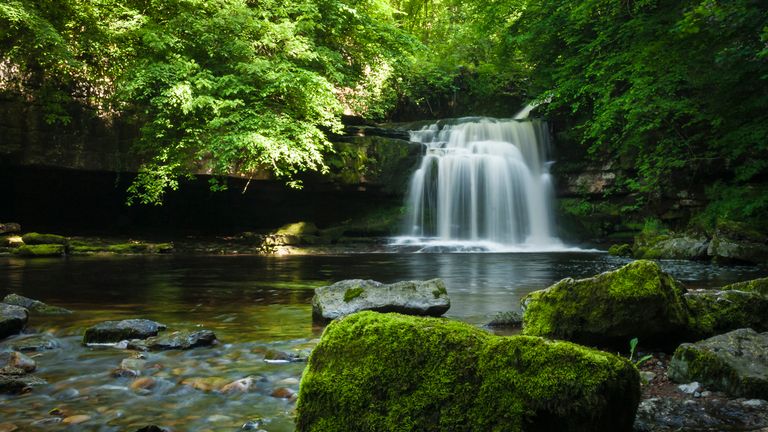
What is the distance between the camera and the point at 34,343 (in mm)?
5195

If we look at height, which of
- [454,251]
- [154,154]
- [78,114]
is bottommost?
[454,251]

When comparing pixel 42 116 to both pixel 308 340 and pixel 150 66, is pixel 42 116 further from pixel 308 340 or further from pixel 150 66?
pixel 308 340

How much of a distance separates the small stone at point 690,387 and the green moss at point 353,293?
143 inches

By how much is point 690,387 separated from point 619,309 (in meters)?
0.93

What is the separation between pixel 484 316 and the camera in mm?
6719

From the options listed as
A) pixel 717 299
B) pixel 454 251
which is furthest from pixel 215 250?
pixel 717 299

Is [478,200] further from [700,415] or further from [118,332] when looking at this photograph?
[700,415]

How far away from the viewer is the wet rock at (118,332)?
5359mm

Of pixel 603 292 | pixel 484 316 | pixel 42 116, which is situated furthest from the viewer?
pixel 42 116

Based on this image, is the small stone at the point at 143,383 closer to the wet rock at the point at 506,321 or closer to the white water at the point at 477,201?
the wet rock at the point at 506,321

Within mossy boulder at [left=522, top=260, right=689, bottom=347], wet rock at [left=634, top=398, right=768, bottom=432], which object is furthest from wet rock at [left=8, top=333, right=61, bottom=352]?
wet rock at [left=634, top=398, right=768, bottom=432]

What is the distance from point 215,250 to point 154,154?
3954 millimetres

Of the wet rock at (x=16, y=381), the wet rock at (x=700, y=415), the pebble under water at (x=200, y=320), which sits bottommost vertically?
the pebble under water at (x=200, y=320)

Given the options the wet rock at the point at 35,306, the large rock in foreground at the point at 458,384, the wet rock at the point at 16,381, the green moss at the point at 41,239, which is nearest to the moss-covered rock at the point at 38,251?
the green moss at the point at 41,239
